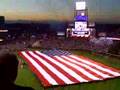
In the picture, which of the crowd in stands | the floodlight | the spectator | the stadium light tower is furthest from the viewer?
the floodlight

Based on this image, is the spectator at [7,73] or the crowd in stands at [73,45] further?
the crowd in stands at [73,45]

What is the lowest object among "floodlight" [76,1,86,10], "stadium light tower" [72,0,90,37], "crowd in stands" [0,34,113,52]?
"crowd in stands" [0,34,113,52]

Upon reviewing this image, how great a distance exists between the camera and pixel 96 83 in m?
12.2

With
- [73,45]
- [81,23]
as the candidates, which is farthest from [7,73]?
[73,45]

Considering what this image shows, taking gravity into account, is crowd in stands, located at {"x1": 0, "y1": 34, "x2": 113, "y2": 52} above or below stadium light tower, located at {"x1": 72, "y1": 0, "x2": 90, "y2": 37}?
below

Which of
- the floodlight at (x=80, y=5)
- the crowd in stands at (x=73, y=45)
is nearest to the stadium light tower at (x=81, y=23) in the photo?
the floodlight at (x=80, y=5)

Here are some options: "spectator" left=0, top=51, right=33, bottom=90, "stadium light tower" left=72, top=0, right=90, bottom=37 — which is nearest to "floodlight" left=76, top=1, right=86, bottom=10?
"stadium light tower" left=72, top=0, right=90, bottom=37

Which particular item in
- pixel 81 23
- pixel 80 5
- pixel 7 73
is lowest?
pixel 81 23

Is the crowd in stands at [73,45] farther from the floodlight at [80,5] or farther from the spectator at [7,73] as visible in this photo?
the spectator at [7,73]

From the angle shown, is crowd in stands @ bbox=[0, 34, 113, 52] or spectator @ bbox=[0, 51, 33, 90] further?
crowd in stands @ bbox=[0, 34, 113, 52]

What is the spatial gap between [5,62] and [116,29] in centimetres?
6234

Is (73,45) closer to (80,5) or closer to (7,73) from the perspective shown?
(80,5)

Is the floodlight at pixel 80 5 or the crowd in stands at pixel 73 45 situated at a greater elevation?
the floodlight at pixel 80 5

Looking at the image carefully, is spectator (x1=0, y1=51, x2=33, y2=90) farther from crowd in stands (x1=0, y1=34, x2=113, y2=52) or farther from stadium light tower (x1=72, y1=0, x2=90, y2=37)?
stadium light tower (x1=72, y1=0, x2=90, y2=37)
